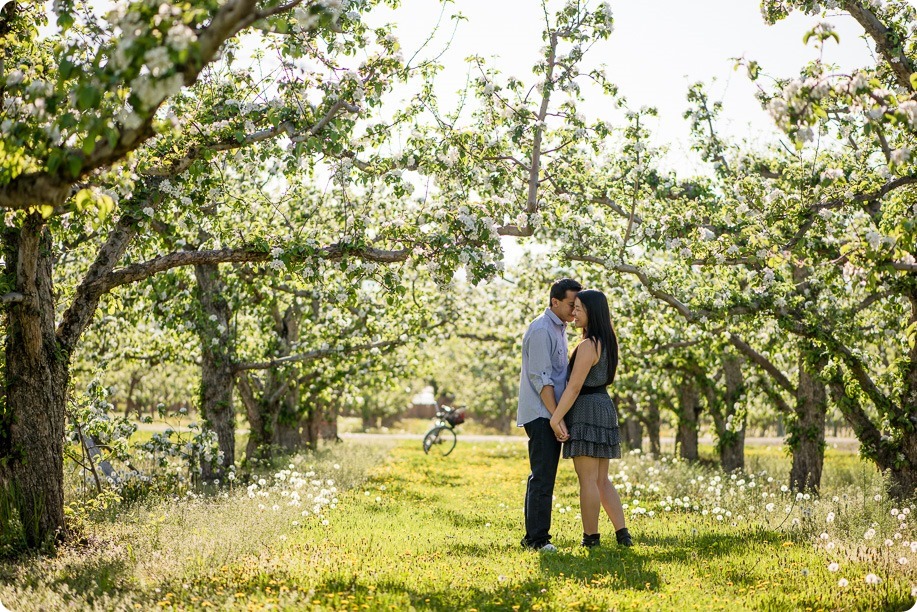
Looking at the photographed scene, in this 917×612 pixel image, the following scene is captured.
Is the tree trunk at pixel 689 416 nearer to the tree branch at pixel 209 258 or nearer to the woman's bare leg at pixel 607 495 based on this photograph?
the woman's bare leg at pixel 607 495

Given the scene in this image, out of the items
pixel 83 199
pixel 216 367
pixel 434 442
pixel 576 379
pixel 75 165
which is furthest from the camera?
pixel 434 442

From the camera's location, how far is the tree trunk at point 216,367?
14.0 metres

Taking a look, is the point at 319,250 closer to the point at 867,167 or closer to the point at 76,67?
the point at 76,67

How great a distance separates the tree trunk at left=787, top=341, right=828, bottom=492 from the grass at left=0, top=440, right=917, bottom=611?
8.48 feet

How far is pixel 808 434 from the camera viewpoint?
13.8m

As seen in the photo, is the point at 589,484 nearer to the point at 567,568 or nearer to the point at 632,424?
the point at 567,568

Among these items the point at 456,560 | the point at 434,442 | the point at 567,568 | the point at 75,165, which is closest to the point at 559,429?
the point at 567,568

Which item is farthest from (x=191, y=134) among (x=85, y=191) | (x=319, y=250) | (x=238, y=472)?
(x=238, y=472)

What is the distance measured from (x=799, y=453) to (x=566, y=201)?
21.7 ft

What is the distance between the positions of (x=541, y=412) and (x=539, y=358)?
497mm

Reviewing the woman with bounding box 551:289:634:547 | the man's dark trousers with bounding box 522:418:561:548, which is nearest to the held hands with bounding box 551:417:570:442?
the woman with bounding box 551:289:634:547

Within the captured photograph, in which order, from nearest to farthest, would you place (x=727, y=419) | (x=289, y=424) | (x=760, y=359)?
(x=760, y=359)
(x=727, y=419)
(x=289, y=424)

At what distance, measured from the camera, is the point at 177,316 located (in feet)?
47.1

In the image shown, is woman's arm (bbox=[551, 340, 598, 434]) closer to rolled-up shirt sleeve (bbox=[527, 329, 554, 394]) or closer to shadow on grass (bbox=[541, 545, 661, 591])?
rolled-up shirt sleeve (bbox=[527, 329, 554, 394])
